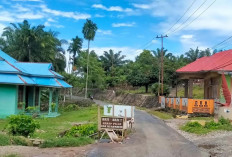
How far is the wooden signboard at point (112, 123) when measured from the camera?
573 inches

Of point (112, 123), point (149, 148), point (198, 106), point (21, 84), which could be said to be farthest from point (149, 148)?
point (21, 84)

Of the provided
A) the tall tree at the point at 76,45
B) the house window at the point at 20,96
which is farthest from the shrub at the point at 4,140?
the tall tree at the point at 76,45

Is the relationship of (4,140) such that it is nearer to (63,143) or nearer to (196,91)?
(63,143)

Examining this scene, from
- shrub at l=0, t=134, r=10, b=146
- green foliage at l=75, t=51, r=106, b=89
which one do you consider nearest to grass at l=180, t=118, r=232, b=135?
shrub at l=0, t=134, r=10, b=146

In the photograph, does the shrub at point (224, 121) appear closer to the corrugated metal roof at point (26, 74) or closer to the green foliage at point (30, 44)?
the corrugated metal roof at point (26, 74)

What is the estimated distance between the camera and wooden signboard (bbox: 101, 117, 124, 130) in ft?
47.8

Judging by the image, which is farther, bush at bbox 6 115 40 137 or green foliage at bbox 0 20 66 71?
green foliage at bbox 0 20 66 71

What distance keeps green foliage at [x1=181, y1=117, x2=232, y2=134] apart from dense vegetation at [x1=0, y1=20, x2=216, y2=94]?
27.0 meters

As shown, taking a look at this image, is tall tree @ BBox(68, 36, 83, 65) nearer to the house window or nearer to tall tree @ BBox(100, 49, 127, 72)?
tall tree @ BBox(100, 49, 127, 72)

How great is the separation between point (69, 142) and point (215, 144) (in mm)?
6355

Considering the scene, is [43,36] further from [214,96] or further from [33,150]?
[33,150]

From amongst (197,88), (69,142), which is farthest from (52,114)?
(197,88)

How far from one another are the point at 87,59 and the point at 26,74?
30.9 m

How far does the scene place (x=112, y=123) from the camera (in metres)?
14.6
